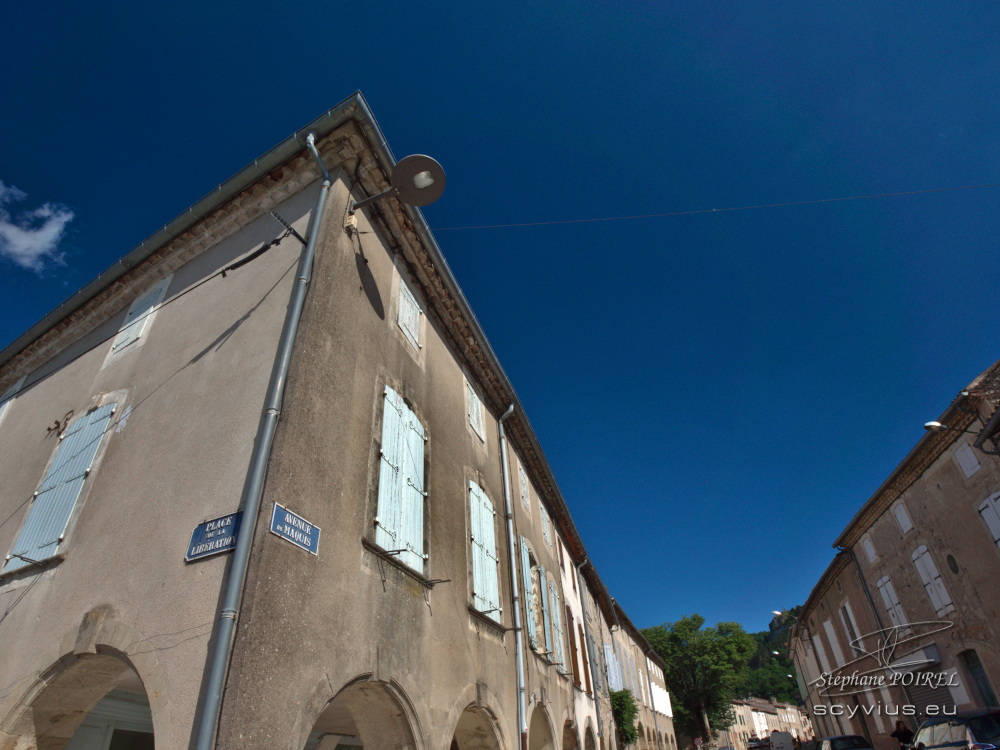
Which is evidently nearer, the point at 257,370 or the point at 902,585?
the point at 257,370

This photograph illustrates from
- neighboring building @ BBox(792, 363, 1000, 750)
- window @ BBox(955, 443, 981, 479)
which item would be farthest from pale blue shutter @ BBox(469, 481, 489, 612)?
window @ BBox(955, 443, 981, 479)

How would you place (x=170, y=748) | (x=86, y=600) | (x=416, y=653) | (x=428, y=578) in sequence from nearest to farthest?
(x=170, y=748), (x=86, y=600), (x=416, y=653), (x=428, y=578)

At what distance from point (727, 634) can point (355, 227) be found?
52.1 m

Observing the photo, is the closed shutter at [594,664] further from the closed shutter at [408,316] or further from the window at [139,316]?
the window at [139,316]

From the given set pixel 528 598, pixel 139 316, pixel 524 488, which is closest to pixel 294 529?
pixel 139 316

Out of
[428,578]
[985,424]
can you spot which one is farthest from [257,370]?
[985,424]

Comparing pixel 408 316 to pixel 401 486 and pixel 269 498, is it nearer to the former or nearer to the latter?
pixel 401 486

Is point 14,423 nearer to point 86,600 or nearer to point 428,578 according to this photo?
point 86,600

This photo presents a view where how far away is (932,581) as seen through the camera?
17062 millimetres

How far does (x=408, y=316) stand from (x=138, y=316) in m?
3.70

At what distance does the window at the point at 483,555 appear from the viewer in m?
7.34

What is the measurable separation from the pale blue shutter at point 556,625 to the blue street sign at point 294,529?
7.64m

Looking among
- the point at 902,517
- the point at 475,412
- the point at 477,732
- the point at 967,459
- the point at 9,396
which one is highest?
the point at 902,517

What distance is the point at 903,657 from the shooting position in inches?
771
